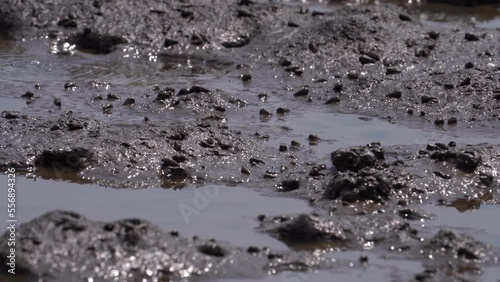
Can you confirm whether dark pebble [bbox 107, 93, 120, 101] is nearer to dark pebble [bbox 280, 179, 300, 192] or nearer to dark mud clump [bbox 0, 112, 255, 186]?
dark mud clump [bbox 0, 112, 255, 186]

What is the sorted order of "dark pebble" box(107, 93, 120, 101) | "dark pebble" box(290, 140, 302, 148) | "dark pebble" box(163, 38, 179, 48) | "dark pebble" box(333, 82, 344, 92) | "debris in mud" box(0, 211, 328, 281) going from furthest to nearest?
"dark pebble" box(163, 38, 179, 48) < "dark pebble" box(333, 82, 344, 92) < "dark pebble" box(107, 93, 120, 101) < "dark pebble" box(290, 140, 302, 148) < "debris in mud" box(0, 211, 328, 281)

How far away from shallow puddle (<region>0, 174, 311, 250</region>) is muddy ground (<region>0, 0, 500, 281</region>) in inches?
4.2

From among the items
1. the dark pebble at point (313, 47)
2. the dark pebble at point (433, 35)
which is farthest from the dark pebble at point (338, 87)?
the dark pebble at point (433, 35)

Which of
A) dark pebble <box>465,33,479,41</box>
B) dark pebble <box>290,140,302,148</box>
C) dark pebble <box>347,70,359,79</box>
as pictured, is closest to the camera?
dark pebble <box>290,140,302,148</box>

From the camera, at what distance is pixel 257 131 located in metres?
7.48

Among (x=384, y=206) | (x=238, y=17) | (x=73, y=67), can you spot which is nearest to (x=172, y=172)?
(x=384, y=206)

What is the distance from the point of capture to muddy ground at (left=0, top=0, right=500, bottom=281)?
5250mm

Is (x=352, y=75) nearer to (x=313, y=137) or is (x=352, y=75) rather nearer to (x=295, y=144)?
(x=313, y=137)

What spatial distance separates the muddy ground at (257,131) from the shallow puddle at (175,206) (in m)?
0.11

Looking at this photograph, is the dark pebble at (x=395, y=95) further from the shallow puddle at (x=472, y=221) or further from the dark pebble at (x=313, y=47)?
the shallow puddle at (x=472, y=221)

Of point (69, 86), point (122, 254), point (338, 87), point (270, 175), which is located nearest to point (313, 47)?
point (338, 87)

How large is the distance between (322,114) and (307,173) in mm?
1464

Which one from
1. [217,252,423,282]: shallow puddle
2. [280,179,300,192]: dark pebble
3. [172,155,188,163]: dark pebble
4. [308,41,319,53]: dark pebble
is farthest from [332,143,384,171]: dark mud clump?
[308,41,319,53]: dark pebble

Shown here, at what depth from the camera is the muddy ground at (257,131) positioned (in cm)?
525
